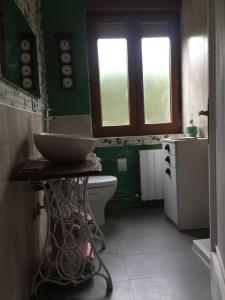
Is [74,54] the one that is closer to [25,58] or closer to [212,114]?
[25,58]

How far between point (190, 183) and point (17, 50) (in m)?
1.72

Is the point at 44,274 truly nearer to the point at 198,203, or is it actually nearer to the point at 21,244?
the point at 21,244

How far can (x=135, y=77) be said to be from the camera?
10.5 feet

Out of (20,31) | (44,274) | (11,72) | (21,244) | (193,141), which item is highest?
(20,31)

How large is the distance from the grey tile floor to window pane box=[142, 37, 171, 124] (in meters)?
1.22

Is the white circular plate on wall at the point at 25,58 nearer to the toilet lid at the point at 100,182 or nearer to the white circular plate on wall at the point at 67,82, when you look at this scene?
the white circular plate on wall at the point at 67,82

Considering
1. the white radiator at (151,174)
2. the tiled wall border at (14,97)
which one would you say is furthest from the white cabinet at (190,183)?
the tiled wall border at (14,97)

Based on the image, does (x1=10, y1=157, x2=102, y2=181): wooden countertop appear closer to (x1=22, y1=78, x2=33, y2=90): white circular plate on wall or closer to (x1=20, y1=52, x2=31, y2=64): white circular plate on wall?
(x1=22, y1=78, x2=33, y2=90): white circular plate on wall

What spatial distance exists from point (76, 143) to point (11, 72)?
0.50m

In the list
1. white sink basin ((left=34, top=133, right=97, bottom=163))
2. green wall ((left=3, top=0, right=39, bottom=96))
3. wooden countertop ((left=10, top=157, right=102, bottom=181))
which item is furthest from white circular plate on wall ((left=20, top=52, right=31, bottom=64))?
wooden countertop ((left=10, top=157, right=102, bottom=181))

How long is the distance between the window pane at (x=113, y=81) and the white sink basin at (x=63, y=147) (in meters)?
1.76

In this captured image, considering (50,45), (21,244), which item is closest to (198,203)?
(21,244)

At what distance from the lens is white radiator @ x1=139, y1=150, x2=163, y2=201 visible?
3100mm

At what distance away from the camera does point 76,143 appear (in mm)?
1435
